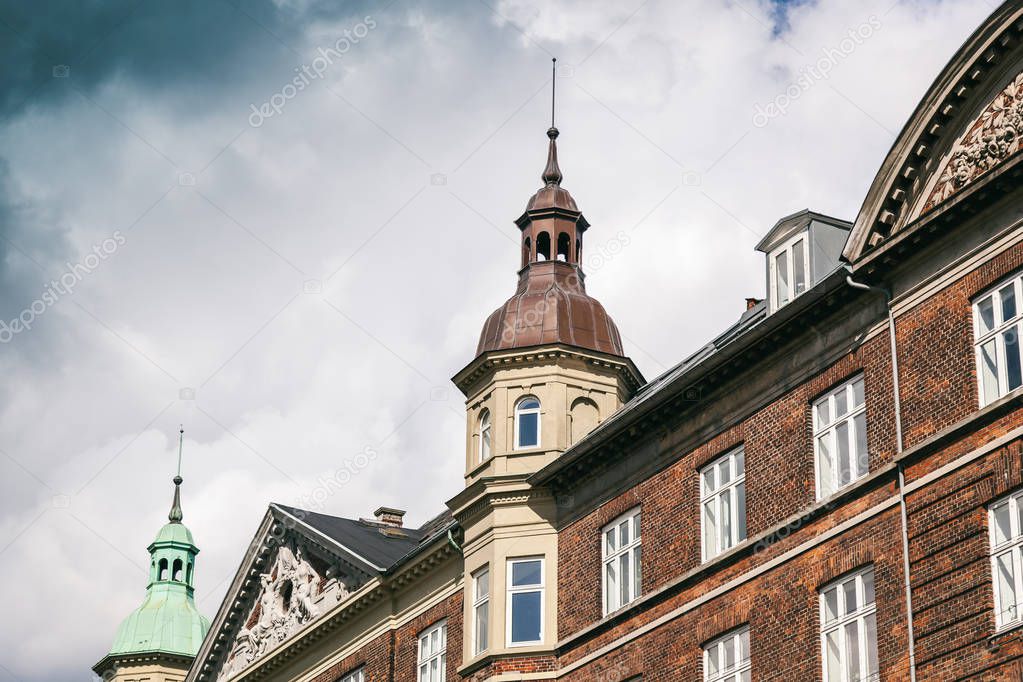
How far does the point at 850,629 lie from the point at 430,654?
50.0ft

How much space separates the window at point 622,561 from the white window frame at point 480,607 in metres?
3.19

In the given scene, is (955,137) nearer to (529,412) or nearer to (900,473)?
(900,473)

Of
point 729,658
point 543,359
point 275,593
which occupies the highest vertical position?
point 543,359

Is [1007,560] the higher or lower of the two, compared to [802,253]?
lower

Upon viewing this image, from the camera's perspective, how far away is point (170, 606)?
230 ft

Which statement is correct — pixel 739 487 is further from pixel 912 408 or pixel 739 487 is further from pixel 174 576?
pixel 174 576

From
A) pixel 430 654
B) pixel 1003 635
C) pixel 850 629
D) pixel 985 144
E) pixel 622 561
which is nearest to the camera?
pixel 1003 635

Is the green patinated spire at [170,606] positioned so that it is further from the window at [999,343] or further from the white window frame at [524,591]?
the window at [999,343]

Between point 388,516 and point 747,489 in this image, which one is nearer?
point 747,489

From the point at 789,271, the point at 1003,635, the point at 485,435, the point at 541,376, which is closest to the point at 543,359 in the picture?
the point at 541,376

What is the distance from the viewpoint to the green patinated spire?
224ft

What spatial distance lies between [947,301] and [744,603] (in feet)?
21.8

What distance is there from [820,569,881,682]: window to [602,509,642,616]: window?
610 cm

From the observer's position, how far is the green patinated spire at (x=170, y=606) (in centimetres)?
6838
